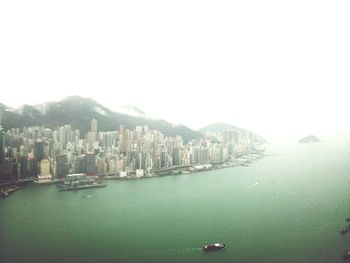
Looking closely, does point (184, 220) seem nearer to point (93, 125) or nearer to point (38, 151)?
point (38, 151)

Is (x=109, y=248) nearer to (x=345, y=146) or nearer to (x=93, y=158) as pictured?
(x=93, y=158)

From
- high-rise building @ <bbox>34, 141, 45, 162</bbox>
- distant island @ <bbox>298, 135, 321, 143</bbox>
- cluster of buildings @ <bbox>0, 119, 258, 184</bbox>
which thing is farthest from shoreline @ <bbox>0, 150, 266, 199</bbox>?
distant island @ <bbox>298, 135, 321, 143</bbox>

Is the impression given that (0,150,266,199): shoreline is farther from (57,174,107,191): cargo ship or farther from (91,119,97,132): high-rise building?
(91,119,97,132): high-rise building

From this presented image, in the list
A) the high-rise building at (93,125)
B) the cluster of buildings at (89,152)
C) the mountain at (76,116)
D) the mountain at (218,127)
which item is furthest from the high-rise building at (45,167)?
the mountain at (218,127)

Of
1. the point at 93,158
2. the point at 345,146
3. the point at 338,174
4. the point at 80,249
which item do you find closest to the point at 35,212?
the point at 80,249

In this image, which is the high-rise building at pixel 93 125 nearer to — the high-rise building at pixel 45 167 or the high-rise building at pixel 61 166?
the high-rise building at pixel 61 166

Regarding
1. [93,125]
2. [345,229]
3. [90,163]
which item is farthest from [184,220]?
[93,125]
